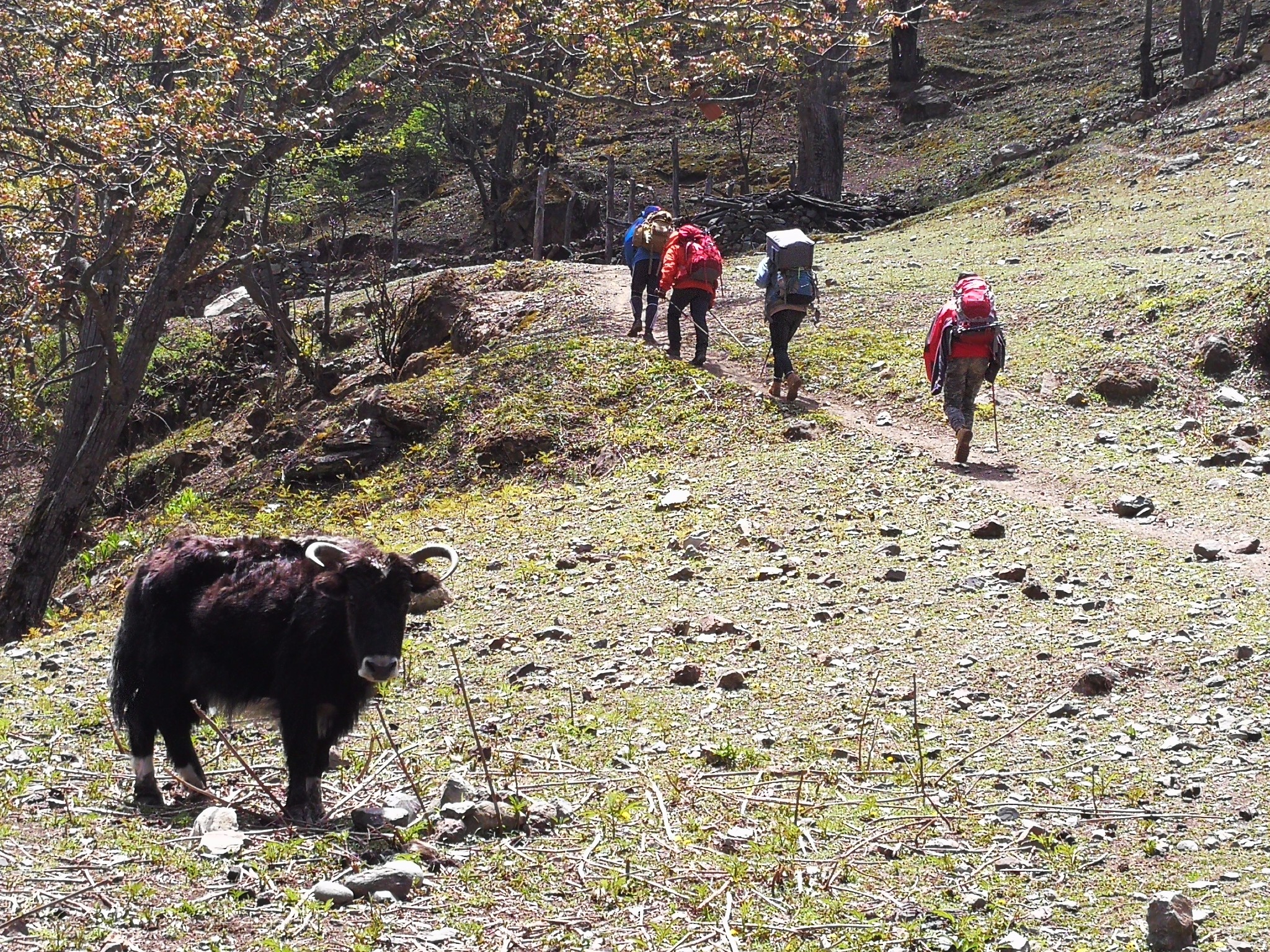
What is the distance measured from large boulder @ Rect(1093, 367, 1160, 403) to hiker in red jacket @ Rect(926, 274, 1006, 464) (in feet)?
6.09

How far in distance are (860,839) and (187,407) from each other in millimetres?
20957

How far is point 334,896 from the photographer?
17.1 feet

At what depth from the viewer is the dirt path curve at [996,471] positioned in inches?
402

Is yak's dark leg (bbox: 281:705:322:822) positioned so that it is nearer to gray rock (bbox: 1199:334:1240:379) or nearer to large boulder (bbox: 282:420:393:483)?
large boulder (bbox: 282:420:393:483)

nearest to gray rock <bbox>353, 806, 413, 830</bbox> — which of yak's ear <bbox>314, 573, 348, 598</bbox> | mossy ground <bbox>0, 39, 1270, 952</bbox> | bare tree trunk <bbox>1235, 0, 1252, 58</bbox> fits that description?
mossy ground <bbox>0, 39, 1270, 952</bbox>

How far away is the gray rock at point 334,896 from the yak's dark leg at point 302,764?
1041mm

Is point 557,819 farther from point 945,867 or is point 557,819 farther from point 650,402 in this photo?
point 650,402

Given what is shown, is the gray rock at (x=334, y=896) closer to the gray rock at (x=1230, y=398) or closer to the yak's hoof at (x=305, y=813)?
the yak's hoof at (x=305, y=813)

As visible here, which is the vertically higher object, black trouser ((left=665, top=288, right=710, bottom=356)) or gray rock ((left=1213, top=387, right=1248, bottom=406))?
black trouser ((left=665, top=288, right=710, bottom=356))

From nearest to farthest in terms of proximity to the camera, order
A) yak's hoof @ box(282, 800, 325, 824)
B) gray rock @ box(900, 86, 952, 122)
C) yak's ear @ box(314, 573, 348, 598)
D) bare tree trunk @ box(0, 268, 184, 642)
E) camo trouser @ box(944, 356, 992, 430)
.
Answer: yak's hoof @ box(282, 800, 325, 824), yak's ear @ box(314, 573, 348, 598), camo trouser @ box(944, 356, 992, 430), bare tree trunk @ box(0, 268, 184, 642), gray rock @ box(900, 86, 952, 122)

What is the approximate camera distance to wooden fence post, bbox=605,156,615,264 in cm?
2647

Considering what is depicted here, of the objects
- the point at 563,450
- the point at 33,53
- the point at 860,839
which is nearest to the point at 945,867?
the point at 860,839

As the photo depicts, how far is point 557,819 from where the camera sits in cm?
612

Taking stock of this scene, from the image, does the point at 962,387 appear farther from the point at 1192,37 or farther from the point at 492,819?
the point at 1192,37
